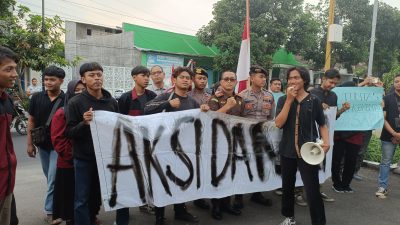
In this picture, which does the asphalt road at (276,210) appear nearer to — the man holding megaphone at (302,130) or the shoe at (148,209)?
the shoe at (148,209)

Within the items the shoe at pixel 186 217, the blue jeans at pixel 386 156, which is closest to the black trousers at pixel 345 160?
the blue jeans at pixel 386 156

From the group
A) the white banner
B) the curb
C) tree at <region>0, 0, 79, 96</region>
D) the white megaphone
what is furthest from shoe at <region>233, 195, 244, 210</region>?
tree at <region>0, 0, 79, 96</region>

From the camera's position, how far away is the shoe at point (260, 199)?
4680 millimetres

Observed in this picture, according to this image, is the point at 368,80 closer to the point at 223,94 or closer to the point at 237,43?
the point at 223,94

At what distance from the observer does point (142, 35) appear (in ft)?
70.9

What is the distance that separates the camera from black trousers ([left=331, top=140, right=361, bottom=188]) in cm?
516

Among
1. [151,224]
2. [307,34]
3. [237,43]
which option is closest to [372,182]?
[151,224]

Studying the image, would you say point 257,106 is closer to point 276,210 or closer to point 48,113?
point 276,210

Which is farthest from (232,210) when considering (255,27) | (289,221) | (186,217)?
(255,27)

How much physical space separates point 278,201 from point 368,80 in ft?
7.60

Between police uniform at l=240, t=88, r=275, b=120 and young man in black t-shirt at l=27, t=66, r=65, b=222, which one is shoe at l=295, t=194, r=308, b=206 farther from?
young man in black t-shirt at l=27, t=66, r=65, b=222

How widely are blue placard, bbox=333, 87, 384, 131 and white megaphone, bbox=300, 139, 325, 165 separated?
1.94 m

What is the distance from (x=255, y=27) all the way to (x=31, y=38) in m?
12.3

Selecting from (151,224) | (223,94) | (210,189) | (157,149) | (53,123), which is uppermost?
(223,94)
